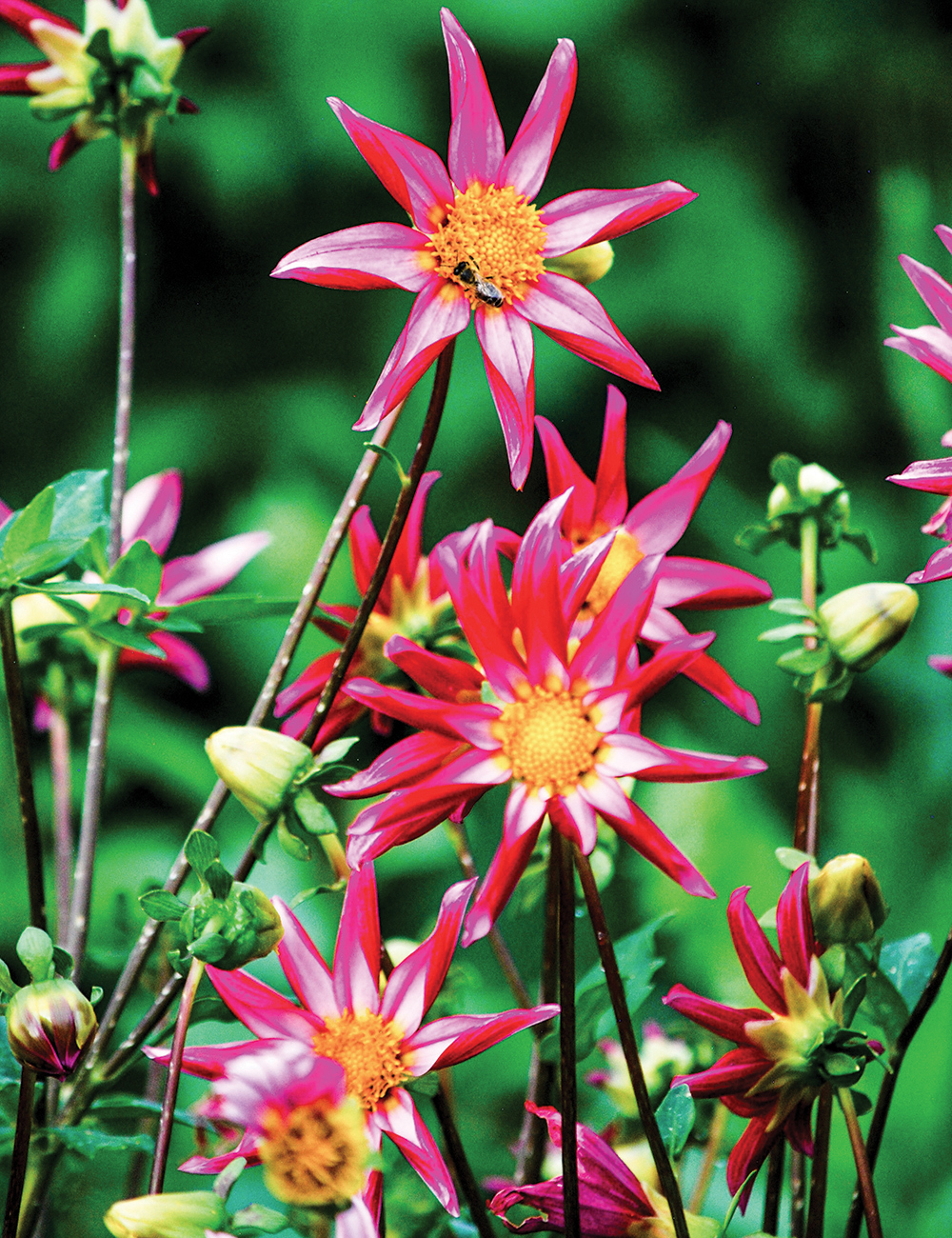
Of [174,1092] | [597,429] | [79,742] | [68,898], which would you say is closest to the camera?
[174,1092]

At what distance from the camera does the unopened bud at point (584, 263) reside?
312 mm

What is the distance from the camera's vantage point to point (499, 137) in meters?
0.29

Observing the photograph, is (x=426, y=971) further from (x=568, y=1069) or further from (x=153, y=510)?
(x=153, y=510)

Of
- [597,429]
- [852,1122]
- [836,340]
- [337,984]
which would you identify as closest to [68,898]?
[337,984]

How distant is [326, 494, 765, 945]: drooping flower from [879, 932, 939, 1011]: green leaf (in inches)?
5.2

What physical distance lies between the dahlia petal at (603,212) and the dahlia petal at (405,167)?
3 centimetres

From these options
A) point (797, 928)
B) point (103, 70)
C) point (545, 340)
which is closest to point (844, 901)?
point (797, 928)

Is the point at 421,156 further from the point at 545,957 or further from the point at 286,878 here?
the point at 286,878

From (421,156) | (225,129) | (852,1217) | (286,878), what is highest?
(225,129)

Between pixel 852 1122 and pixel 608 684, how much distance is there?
13cm

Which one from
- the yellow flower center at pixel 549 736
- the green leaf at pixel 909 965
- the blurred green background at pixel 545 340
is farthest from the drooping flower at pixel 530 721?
the blurred green background at pixel 545 340

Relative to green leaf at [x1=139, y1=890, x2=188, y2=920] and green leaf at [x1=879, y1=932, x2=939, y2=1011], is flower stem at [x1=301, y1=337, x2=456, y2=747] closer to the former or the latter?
green leaf at [x1=139, y1=890, x2=188, y2=920]

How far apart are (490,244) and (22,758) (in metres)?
0.18

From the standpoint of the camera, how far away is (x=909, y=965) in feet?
1.13
